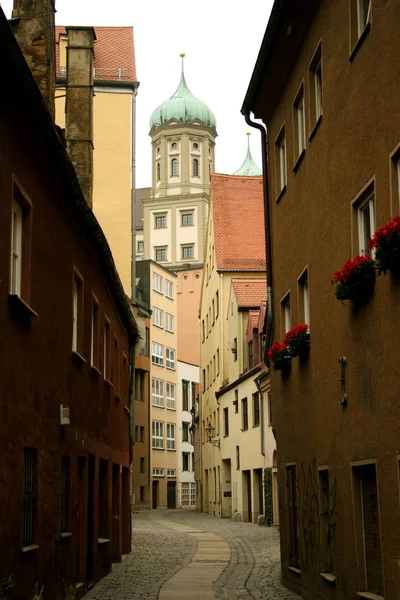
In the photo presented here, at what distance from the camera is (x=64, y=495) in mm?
13523

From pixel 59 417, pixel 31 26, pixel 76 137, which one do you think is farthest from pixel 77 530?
pixel 76 137

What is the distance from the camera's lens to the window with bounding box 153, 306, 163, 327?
220 ft

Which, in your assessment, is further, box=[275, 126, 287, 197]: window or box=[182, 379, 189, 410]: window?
box=[182, 379, 189, 410]: window

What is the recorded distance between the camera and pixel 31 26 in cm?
1600

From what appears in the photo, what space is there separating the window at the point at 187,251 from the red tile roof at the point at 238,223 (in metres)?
45.9

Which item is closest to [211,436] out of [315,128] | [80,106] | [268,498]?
[268,498]

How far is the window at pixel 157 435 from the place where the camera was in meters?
66.3

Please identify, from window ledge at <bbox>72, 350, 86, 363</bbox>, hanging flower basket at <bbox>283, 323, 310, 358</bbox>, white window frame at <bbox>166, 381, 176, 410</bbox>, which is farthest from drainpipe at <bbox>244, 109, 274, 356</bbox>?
white window frame at <bbox>166, 381, 176, 410</bbox>

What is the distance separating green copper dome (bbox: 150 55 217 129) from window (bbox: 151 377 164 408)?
44.8 m

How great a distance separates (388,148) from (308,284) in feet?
14.6

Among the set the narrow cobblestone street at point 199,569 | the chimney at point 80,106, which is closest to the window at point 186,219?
the narrow cobblestone street at point 199,569

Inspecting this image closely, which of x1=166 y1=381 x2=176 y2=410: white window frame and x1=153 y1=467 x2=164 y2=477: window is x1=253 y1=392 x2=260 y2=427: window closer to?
x1=153 y1=467 x2=164 y2=477: window

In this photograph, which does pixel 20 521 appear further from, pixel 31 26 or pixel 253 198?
pixel 253 198

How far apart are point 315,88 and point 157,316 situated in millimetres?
54432
